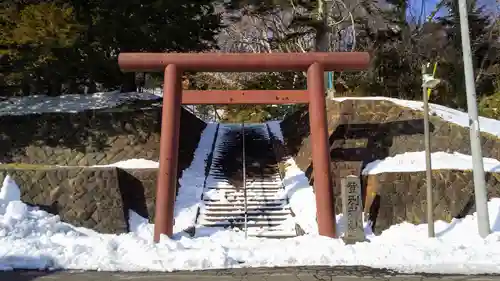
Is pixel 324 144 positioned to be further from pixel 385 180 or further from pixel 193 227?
pixel 193 227

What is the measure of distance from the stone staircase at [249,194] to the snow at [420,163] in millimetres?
2341

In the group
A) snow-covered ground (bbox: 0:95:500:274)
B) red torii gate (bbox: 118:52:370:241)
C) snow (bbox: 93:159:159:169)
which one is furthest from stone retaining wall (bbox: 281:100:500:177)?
snow (bbox: 93:159:159:169)

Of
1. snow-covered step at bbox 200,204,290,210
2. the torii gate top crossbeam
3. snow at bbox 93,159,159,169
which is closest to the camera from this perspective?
the torii gate top crossbeam

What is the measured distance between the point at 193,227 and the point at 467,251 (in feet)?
16.7

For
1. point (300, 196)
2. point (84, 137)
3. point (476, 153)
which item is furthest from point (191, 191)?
point (476, 153)

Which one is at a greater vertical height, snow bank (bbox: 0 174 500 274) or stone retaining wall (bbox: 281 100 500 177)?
stone retaining wall (bbox: 281 100 500 177)

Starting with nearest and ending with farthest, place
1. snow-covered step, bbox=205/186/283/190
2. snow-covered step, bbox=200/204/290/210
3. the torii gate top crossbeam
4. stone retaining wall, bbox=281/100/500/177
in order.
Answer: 1. the torii gate top crossbeam
2. snow-covered step, bbox=200/204/290/210
3. stone retaining wall, bbox=281/100/500/177
4. snow-covered step, bbox=205/186/283/190

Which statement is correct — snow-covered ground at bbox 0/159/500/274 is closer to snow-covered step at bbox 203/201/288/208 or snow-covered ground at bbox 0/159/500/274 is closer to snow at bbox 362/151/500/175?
snow at bbox 362/151/500/175

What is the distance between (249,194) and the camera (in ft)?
39.1

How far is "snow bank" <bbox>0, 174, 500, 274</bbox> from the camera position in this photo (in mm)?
6961

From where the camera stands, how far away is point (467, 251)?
7465 millimetres

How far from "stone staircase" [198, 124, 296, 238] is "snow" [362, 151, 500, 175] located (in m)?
2.34

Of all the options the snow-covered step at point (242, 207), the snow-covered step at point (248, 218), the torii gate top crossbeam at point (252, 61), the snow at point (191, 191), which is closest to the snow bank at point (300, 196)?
the snow-covered step at point (242, 207)

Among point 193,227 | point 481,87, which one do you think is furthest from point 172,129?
point 481,87
